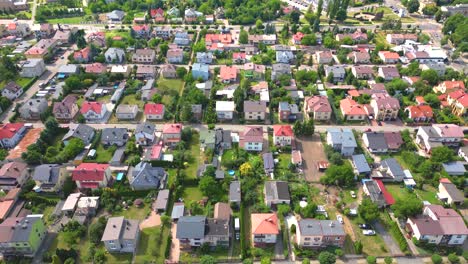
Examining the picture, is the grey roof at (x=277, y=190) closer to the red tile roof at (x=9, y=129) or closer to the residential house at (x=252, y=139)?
the residential house at (x=252, y=139)

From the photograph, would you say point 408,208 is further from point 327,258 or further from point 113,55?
point 113,55

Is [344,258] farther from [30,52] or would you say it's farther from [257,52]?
[30,52]

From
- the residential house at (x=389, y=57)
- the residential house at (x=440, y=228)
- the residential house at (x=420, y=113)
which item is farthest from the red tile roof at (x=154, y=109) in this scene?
the residential house at (x=389, y=57)

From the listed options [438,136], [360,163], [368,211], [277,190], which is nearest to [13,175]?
[277,190]

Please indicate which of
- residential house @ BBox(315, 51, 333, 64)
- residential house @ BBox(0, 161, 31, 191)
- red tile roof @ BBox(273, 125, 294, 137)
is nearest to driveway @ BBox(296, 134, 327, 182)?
red tile roof @ BBox(273, 125, 294, 137)

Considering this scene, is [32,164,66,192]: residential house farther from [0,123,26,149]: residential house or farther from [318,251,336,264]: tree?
[318,251,336,264]: tree

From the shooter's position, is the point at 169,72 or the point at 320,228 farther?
the point at 169,72
